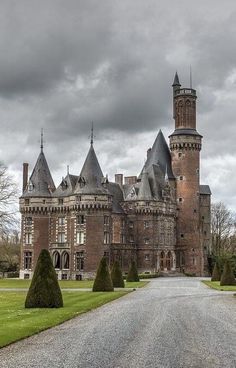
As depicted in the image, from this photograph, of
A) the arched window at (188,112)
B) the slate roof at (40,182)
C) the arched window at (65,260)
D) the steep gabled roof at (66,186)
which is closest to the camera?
the arched window at (65,260)

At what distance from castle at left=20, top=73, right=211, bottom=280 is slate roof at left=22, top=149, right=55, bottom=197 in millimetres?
142

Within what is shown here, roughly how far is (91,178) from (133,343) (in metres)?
66.6

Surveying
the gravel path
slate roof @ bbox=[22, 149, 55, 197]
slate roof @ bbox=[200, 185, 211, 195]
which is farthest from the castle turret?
the gravel path

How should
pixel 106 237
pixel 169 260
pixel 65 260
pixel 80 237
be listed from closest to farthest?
pixel 80 237 → pixel 106 237 → pixel 65 260 → pixel 169 260

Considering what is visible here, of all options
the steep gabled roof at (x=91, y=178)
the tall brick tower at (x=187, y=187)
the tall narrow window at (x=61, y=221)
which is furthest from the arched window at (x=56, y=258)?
the tall brick tower at (x=187, y=187)

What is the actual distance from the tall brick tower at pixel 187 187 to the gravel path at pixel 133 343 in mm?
68653

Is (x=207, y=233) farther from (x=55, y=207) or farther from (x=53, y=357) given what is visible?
(x=53, y=357)

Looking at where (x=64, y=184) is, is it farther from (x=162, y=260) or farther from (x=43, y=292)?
(x=43, y=292)

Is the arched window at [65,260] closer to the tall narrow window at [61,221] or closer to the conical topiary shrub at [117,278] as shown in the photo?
the tall narrow window at [61,221]

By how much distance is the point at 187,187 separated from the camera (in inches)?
3834

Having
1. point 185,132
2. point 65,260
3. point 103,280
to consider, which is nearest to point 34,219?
point 65,260

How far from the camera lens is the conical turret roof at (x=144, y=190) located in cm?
9262

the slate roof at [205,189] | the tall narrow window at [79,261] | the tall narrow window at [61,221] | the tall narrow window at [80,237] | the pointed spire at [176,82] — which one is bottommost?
the tall narrow window at [79,261]

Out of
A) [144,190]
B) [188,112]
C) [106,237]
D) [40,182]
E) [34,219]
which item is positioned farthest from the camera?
[188,112]
